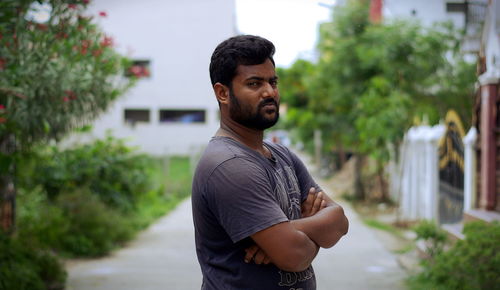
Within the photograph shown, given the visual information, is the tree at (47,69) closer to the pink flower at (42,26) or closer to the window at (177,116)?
the pink flower at (42,26)

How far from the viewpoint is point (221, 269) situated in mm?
2232

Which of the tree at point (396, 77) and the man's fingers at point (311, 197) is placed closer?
the man's fingers at point (311, 197)

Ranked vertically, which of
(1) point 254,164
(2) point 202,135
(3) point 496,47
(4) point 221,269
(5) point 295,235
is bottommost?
→ (2) point 202,135

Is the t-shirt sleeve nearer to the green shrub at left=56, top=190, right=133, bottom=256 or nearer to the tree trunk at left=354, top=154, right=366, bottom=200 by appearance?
Answer: the green shrub at left=56, top=190, right=133, bottom=256

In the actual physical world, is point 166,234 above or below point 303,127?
below

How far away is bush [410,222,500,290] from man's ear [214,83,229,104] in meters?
3.54

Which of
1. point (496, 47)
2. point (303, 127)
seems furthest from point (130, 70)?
point (303, 127)

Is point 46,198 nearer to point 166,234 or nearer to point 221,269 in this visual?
point 166,234

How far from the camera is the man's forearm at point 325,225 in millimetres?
2291

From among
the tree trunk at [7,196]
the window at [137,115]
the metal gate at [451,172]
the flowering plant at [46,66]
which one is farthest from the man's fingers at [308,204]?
the window at [137,115]

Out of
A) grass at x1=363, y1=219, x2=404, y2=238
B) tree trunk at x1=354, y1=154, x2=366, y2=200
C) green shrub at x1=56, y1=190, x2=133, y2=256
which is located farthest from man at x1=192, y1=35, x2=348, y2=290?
tree trunk at x1=354, y1=154, x2=366, y2=200

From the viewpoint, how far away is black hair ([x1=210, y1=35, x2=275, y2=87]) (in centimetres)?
229

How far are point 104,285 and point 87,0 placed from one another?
3186mm

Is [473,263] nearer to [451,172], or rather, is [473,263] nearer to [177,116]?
[451,172]
